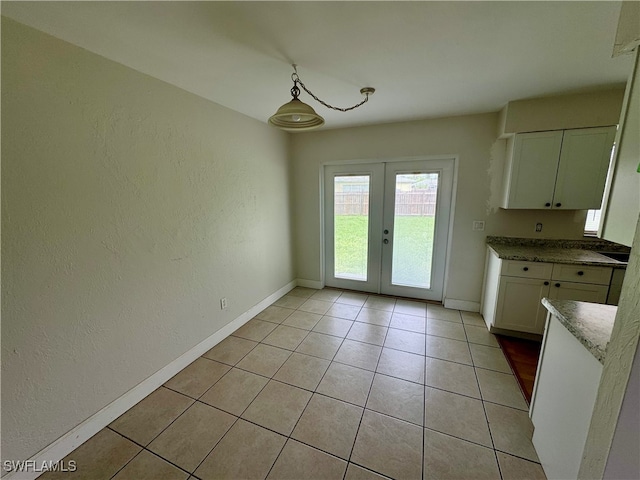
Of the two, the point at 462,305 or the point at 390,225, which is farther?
the point at 390,225

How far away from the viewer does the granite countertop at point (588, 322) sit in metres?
1.01

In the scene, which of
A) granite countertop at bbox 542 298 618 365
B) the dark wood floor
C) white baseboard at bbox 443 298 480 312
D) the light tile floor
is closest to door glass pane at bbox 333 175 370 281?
white baseboard at bbox 443 298 480 312

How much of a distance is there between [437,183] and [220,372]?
3.19 m

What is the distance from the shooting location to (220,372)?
214 cm

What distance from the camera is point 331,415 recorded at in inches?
67.4

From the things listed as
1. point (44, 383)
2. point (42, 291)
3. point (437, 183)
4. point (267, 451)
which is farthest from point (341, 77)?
point (44, 383)

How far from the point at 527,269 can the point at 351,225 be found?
208 centimetres

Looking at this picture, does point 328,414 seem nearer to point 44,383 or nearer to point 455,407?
point 455,407

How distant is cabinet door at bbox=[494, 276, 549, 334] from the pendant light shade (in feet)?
7.82

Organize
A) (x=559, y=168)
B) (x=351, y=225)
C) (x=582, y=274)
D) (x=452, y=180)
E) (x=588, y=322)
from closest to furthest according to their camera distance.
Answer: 1. (x=588, y=322)
2. (x=582, y=274)
3. (x=559, y=168)
4. (x=452, y=180)
5. (x=351, y=225)

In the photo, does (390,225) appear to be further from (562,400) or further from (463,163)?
(562,400)

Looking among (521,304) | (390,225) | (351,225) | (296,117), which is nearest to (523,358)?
(521,304)

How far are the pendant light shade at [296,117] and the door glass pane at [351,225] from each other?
188cm

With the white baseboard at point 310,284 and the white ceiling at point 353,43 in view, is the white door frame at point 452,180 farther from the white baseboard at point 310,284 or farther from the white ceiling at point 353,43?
the white ceiling at point 353,43
